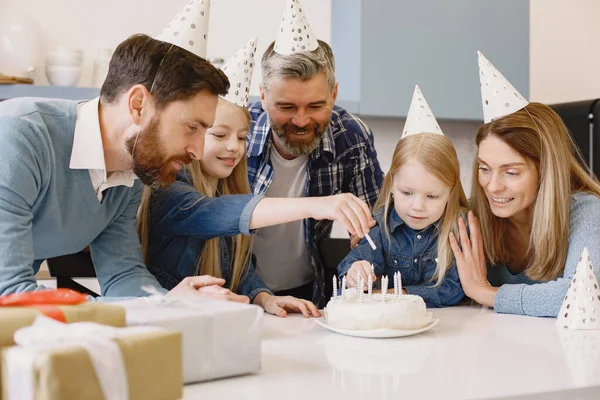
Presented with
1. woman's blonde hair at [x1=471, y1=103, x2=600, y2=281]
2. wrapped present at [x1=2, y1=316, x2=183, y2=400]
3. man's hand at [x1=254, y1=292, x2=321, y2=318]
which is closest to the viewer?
wrapped present at [x1=2, y1=316, x2=183, y2=400]

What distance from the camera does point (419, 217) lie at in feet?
6.09

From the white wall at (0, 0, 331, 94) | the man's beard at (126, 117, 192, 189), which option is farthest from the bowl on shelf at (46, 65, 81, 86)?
the man's beard at (126, 117, 192, 189)

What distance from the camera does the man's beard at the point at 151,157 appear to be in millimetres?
1389

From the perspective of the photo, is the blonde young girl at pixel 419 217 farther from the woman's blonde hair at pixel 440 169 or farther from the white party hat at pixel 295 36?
the white party hat at pixel 295 36

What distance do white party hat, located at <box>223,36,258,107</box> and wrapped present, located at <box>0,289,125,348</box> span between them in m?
1.00

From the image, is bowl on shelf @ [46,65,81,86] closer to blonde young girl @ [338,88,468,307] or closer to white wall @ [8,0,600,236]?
white wall @ [8,0,600,236]

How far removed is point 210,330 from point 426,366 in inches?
12.9

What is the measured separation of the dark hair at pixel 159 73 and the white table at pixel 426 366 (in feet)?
1.53

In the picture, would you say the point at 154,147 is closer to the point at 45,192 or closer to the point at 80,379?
the point at 45,192

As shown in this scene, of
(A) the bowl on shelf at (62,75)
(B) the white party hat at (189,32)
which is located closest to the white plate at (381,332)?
(B) the white party hat at (189,32)

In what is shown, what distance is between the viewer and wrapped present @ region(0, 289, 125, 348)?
78 cm

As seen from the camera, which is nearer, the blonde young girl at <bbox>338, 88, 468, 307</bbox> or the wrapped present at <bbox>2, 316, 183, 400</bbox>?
the wrapped present at <bbox>2, 316, 183, 400</bbox>

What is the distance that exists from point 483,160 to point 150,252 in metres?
0.81

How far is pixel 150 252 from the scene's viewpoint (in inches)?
69.1
